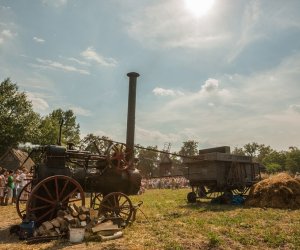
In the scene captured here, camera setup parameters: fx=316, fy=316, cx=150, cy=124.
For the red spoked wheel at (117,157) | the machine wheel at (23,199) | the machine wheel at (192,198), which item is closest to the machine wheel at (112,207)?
the red spoked wheel at (117,157)

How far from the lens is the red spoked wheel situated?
436 inches

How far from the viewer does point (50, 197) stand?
9695mm

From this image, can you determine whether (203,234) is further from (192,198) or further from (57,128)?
(57,128)

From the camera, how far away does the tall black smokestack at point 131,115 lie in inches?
469

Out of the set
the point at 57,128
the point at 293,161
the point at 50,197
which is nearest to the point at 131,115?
the point at 50,197

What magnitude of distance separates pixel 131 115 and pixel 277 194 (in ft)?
26.6

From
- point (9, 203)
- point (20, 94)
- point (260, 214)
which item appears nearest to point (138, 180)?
point (260, 214)

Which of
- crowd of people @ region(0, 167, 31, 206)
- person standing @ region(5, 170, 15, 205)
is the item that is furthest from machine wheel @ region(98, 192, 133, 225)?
person standing @ region(5, 170, 15, 205)

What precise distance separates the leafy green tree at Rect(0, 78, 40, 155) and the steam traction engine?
28736 mm

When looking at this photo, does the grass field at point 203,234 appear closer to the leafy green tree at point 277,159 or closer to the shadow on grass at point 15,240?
the shadow on grass at point 15,240

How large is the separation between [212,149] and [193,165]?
5.88 feet

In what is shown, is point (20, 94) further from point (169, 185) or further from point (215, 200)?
point (215, 200)

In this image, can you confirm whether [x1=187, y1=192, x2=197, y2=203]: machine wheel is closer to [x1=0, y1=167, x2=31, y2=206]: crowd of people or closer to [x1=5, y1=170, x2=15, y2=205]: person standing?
[x1=0, y1=167, x2=31, y2=206]: crowd of people

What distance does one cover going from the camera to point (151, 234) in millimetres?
9227
